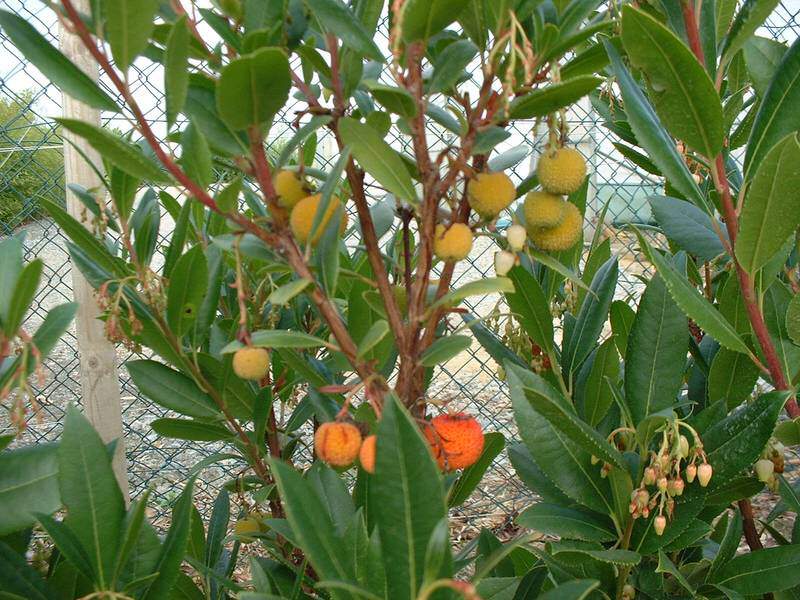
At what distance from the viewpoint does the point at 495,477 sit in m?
3.38

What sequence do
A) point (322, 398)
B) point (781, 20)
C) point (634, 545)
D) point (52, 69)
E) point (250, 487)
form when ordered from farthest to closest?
1. point (781, 20)
2. point (250, 487)
3. point (322, 398)
4. point (634, 545)
5. point (52, 69)

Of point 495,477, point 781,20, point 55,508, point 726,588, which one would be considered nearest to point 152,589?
point 55,508

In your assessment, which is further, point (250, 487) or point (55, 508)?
point (250, 487)

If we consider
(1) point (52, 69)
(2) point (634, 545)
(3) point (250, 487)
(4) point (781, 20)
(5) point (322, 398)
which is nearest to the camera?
(1) point (52, 69)

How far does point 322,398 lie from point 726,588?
49 centimetres

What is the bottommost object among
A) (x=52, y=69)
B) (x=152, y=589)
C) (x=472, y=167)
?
(x=152, y=589)

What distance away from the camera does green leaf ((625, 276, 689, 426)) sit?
805 millimetres

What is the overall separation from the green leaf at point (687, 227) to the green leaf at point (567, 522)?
0.36 metres

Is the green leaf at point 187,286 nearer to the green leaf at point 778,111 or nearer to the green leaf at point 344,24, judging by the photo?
the green leaf at point 344,24

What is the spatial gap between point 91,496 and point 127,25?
39 cm

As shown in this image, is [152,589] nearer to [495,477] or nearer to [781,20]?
[495,477]

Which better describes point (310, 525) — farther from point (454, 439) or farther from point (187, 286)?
point (187, 286)

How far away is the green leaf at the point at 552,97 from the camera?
0.60 m

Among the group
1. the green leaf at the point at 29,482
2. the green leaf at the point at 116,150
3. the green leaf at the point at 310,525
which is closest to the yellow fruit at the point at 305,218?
the green leaf at the point at 116,150
